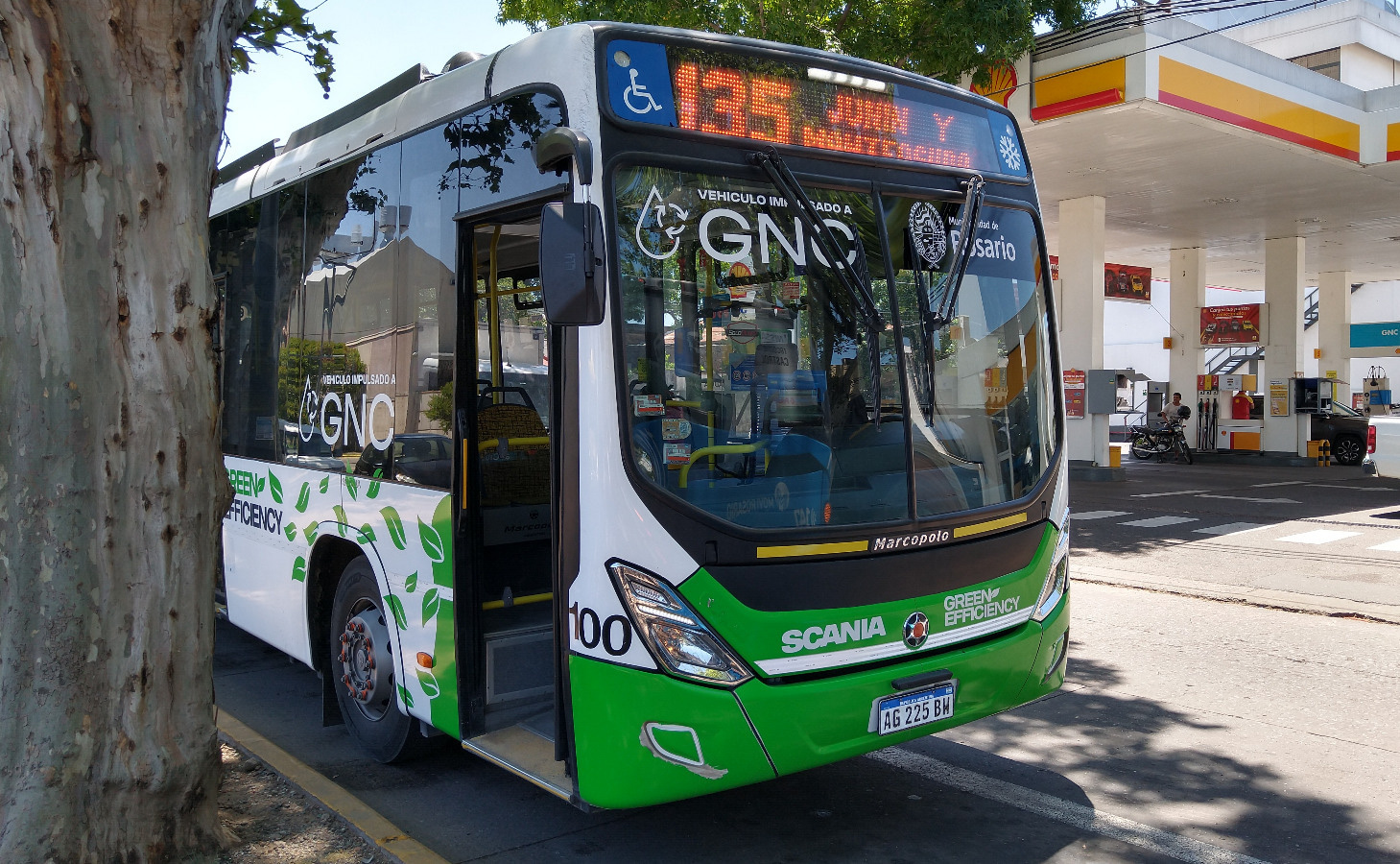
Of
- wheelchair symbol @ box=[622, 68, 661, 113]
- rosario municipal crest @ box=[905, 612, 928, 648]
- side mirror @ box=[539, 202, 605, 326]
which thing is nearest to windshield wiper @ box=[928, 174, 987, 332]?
rosario municipal crest @ box=[905, 612, 928, 648]

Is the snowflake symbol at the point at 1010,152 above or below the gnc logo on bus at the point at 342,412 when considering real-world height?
above

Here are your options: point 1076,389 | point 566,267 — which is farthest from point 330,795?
point 1076,389

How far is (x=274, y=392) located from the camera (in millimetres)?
6016

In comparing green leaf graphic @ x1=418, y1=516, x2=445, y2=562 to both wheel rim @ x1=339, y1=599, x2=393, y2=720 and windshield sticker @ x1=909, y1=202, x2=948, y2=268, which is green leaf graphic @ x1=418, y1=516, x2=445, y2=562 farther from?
windshield sticker @ x1=909, y1=202, x2=948, y2=268

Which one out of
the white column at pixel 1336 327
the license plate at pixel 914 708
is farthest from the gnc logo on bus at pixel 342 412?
the white column at pixel 1336 327

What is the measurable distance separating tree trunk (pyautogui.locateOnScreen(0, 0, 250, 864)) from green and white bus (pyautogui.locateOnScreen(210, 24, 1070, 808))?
3.47 feet

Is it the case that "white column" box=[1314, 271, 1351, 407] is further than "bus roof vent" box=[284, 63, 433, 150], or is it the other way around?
"white column" box=[1314, 271, 1351, 407]

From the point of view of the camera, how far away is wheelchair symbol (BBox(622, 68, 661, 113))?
3730 millimetres

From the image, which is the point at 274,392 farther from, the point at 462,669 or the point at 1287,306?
the point at 1287,306

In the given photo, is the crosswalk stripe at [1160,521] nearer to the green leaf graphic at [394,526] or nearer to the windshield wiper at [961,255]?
the windshield wiper at [961,255]

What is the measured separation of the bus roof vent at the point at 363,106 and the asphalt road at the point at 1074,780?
3136 millimetres

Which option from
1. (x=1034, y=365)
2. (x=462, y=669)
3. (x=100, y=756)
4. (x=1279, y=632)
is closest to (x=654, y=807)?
(x=462, y=669)

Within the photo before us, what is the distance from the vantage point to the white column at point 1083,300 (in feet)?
62.3

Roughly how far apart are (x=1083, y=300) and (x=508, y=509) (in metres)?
15.9
